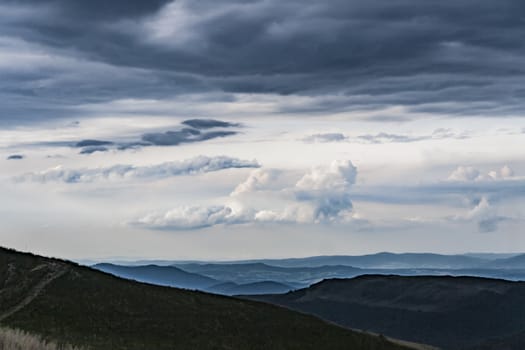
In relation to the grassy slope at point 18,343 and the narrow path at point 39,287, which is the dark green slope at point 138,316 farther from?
the grassy slope at point 18,343

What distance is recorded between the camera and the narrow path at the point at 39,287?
75675mm

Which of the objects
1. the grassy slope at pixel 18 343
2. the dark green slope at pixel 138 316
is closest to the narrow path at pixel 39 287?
the dark green slope at pixel 138 316

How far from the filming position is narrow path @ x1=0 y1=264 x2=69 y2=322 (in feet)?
248

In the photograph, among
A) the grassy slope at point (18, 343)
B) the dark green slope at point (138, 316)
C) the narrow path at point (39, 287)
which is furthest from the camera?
the narrow path at point (39, 287)

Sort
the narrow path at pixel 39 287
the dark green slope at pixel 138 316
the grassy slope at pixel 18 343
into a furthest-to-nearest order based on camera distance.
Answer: the narrow path at pixel 39 287
the dark green slope at pixel 138 316
the grassy slope at pixel 18 343

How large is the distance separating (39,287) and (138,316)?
13.4 metres

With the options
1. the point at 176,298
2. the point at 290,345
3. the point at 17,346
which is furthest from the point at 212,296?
the point at 17,346

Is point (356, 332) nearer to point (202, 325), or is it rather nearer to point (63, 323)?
point (202, 325)

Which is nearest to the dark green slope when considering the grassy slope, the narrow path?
the narrow path

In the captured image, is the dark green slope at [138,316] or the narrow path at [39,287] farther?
the narrow path at [39,287]

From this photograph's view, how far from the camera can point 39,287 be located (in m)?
85.7

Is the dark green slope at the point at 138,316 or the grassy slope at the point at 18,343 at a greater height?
the grassy slope at the point at 18,343

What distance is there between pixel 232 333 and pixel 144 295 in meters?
16.6

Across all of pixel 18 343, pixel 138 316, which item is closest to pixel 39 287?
pixel 138 316
